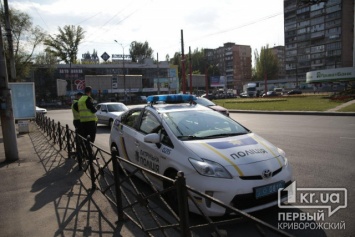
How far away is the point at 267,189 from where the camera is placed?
11.8ft

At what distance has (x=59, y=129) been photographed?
9.27 metres

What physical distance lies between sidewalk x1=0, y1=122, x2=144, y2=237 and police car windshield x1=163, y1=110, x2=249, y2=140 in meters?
1.53

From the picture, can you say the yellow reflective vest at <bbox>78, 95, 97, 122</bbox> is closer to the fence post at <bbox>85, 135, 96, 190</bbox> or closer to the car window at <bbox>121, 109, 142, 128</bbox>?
the car window at <bbox>121, 109, 142, 128</bbox>

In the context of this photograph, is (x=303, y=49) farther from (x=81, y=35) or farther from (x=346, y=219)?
(x=346, y=219)

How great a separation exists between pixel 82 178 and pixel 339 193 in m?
4.62

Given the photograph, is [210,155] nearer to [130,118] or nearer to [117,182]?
[117,182]

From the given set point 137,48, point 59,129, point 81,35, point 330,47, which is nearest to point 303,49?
point 330,47

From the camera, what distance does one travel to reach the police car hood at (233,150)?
3.71m

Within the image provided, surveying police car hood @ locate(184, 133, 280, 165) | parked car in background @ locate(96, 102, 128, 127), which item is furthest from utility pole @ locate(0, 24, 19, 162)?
parked car in background @ locate(96, 102, 128, 127)

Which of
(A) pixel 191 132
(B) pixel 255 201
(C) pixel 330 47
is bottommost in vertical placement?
(B) pixel 255 201

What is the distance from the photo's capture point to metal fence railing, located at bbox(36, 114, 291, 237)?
2.34 meters

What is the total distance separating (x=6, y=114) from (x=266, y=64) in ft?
306

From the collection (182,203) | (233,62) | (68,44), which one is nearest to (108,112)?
(182,203)

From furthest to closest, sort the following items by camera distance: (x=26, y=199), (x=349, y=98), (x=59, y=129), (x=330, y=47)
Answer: (x=330, y=47) → (x=349, y=98) → (x=59, y=129) → (x=26, y=199)
